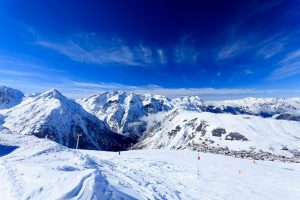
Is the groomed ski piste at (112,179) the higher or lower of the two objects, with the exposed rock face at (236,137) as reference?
lower

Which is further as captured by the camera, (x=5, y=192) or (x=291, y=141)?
(x=291, y=141)

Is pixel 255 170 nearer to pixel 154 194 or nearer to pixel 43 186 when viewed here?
pixel 154 194

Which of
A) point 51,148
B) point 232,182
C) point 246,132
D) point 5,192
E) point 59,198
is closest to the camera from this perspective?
point 59,198

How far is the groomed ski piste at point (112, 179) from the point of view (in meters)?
15.1

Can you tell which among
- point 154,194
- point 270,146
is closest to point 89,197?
point 154,194

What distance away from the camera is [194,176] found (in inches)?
1236

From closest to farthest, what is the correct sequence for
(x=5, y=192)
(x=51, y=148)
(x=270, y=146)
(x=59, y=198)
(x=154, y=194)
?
(x=59, y=198)
(x=5, y=192)
(x=154, y=194)
(x=51, y=148)
(x=270, y=146)

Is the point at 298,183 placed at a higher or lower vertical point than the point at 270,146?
lower

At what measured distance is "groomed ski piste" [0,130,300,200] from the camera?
49.6ft

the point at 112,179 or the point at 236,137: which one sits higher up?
the point at 236,137

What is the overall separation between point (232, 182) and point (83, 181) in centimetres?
2030

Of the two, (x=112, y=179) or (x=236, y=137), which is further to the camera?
(x=236, y=137)

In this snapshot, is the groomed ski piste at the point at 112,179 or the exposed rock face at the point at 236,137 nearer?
the groomed ski piste at the point at 112,179

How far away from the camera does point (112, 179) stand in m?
22.5
